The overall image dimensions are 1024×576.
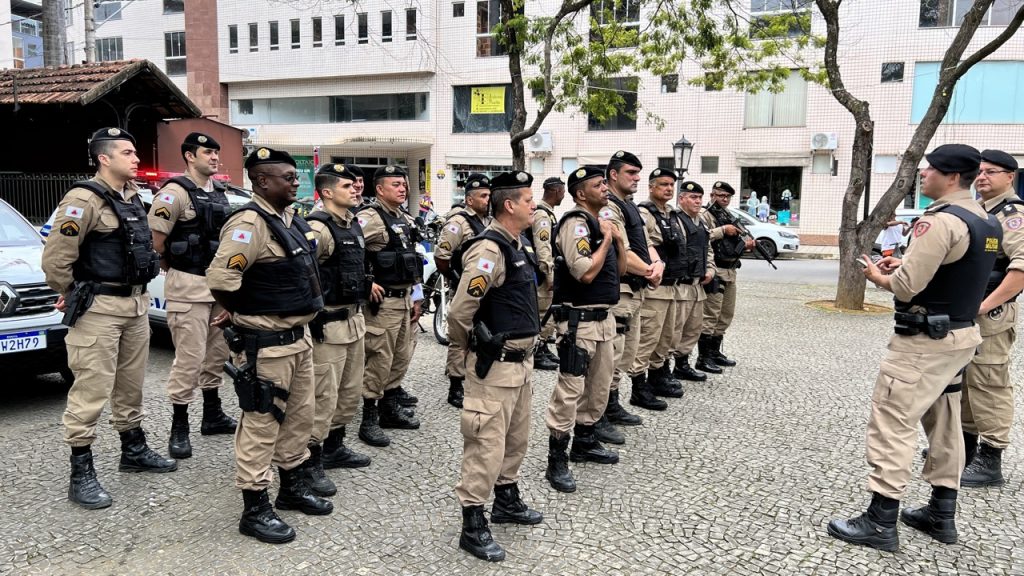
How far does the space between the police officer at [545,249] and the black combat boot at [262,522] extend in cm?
197

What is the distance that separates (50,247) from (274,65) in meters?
32.2

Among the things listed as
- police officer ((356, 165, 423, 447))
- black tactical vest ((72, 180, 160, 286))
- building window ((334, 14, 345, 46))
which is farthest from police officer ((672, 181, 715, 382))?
building window ((334, 14, 345, 46))

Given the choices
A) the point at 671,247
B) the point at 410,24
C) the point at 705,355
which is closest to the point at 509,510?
the point at 671,247

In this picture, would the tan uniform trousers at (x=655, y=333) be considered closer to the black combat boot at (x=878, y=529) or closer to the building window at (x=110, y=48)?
the black combat boot at (x=878, y=529)

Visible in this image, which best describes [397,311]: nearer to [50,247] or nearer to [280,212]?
[280,212]

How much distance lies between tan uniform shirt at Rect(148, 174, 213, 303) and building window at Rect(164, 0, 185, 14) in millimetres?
36160

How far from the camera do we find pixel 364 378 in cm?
526

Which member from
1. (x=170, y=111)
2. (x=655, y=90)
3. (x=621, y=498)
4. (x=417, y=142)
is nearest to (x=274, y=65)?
(x=417, y=142)

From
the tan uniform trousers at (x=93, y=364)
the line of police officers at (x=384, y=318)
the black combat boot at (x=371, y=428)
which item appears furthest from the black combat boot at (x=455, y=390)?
the tan uniform trousers at (x=93, y=364)

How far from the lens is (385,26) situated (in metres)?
31.4

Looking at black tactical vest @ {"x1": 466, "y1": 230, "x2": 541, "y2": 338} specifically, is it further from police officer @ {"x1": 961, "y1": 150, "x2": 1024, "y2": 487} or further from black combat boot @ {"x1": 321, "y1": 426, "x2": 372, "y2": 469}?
police officer @ {"x1": 961, "y1": 150, "x2": 1024, "y2": 487}

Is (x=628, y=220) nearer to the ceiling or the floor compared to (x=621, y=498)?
nearer to the ceiling

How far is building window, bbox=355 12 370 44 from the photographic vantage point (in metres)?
31.4

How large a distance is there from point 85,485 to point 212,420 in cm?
126
